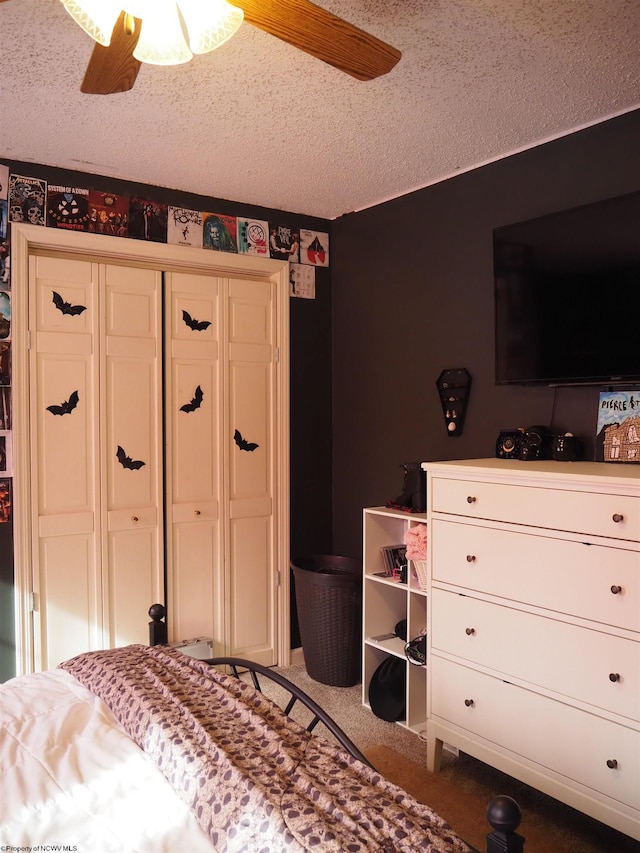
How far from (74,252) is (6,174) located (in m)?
0.44

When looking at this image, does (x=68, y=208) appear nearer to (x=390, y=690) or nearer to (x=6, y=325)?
(x=6, y=325)

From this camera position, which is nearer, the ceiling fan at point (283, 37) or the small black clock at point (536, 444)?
the ceiling fan at point (283, 37)

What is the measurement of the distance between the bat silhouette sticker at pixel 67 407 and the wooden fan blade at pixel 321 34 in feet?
7.21

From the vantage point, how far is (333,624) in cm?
360

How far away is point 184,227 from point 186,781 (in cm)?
285

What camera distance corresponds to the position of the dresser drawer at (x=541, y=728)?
6.81ft

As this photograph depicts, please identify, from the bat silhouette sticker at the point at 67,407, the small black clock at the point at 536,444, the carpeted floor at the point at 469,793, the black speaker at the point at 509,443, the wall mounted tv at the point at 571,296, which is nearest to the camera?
the carpeted floor at the point at 469,793

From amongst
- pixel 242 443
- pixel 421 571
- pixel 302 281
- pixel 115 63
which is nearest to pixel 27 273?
pixel 242 443

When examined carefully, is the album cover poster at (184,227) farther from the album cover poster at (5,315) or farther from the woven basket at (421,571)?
the woven basket at (421,571)

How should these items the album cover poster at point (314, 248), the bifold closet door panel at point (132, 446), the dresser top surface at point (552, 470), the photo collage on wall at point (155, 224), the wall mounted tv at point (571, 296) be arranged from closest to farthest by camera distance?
the dresser top surface at point (552, 470) → the wall mounted tv at point (571, 296) → the photo collage on wall at point (155, 224) → the bifold closet door panel at point (132, 446) → the album cover poster at point (314, 248)

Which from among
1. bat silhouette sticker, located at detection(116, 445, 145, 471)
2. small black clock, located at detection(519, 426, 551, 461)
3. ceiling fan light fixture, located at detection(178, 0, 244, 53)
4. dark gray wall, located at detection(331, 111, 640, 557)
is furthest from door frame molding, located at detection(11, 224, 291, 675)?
ceiling fan light fixture, located at detection(178, 0, 244, 53)

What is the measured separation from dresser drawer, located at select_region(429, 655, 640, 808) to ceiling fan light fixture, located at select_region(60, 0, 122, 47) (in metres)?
2.29

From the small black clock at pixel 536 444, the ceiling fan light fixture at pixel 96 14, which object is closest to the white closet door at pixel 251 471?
the small black clock at pixel 536 444

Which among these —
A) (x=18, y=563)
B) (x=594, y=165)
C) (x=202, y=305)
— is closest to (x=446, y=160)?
(x=594, y=165)
